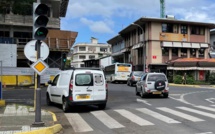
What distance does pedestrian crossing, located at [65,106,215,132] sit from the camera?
10.5 m

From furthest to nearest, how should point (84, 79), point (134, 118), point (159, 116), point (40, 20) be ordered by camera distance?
A: point (84, 79) < point (159, 116) < point (134, 118) < point (40, 20)

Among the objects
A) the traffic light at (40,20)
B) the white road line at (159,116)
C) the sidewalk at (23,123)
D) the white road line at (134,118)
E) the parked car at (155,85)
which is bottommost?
the white road line at (134,118)

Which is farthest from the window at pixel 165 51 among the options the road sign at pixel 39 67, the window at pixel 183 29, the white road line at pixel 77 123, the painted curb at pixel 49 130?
the painted curb at pixel 49 130

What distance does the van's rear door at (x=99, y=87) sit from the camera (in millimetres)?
13969

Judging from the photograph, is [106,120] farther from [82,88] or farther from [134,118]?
[82,88]

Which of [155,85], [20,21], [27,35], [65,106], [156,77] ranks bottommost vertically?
[65,106]

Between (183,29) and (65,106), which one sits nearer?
(65,106)

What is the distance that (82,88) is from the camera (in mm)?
13766

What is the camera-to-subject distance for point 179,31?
52.6 m

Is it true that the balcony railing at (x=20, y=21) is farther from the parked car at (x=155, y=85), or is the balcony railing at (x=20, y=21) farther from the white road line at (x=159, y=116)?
the white road line at (x=159, y=116)

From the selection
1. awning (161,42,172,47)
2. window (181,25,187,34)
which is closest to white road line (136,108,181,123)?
awning (161,42,172,47)

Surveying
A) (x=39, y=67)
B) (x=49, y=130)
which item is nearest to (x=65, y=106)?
(x=39, y=67)

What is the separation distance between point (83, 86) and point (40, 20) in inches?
189

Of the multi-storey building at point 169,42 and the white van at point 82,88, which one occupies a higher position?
the multi-storey building at point 169,42
